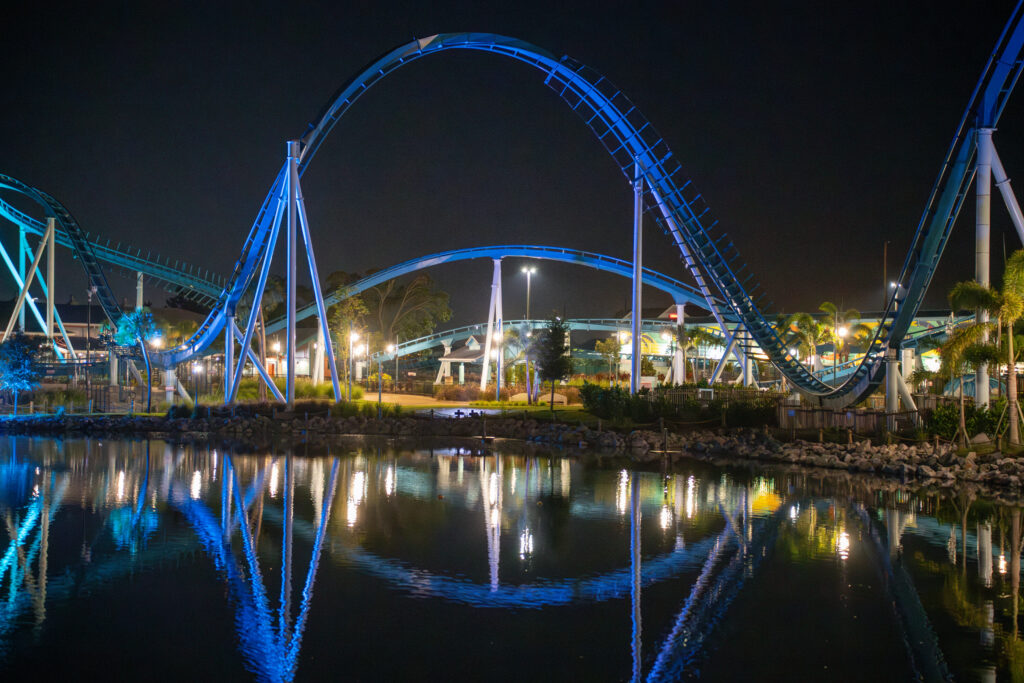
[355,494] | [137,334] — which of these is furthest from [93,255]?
[355,494]

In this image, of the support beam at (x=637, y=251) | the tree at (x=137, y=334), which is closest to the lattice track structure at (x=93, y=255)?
the tree at (x=137, y=334)

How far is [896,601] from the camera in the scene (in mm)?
10633

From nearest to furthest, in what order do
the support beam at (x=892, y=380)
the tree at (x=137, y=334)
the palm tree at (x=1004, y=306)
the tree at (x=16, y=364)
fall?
the palm tree at (x=1004, y=306), the support beam at (x=892, y=380), the tree at (x=16, y=364), the tree at (x=137, y=334)

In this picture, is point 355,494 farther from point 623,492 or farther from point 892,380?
point 892,380

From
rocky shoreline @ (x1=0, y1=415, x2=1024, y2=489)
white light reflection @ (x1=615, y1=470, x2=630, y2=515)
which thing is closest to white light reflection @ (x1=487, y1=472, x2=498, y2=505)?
white light reflection @ (x1=615, y1=470, x2=630, y2=515)

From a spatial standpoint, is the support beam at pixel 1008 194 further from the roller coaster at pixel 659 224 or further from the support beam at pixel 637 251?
the support beam at pixel 637 251

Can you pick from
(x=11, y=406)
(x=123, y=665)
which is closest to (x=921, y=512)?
(x=123, y=665)

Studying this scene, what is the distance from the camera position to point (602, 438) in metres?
28.2

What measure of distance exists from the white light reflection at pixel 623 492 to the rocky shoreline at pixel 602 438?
3088 mm

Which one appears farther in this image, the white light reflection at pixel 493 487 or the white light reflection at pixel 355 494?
the white light reflection at pixel 493 487

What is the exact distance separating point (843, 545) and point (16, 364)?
36.6 m

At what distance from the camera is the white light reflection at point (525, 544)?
12758 mm

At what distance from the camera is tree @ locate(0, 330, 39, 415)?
126 feet

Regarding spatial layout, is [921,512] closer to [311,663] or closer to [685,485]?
[685,485]
